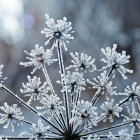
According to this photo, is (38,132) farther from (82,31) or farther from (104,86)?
(82,31)

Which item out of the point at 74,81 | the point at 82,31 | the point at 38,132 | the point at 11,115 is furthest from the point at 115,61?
the point at 82,31

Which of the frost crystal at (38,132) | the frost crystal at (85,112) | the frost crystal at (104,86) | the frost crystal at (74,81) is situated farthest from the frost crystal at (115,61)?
the frost crystal at (38,132)

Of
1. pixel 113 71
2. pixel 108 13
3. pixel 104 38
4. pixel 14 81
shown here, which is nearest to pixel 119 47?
pixel 104 38

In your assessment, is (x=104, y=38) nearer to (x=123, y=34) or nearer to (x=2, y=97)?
(x=123, y=34)

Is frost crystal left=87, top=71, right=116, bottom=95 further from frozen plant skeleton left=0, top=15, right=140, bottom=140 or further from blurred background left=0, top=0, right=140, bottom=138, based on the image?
blurred background left=0, top=0, right=140, bottom=138

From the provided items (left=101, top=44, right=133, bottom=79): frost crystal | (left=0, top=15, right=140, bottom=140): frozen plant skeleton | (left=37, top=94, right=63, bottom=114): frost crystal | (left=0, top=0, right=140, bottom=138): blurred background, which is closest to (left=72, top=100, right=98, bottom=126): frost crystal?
(left=0, top=15, right=140, bottom=140): frozen plant skeleton
